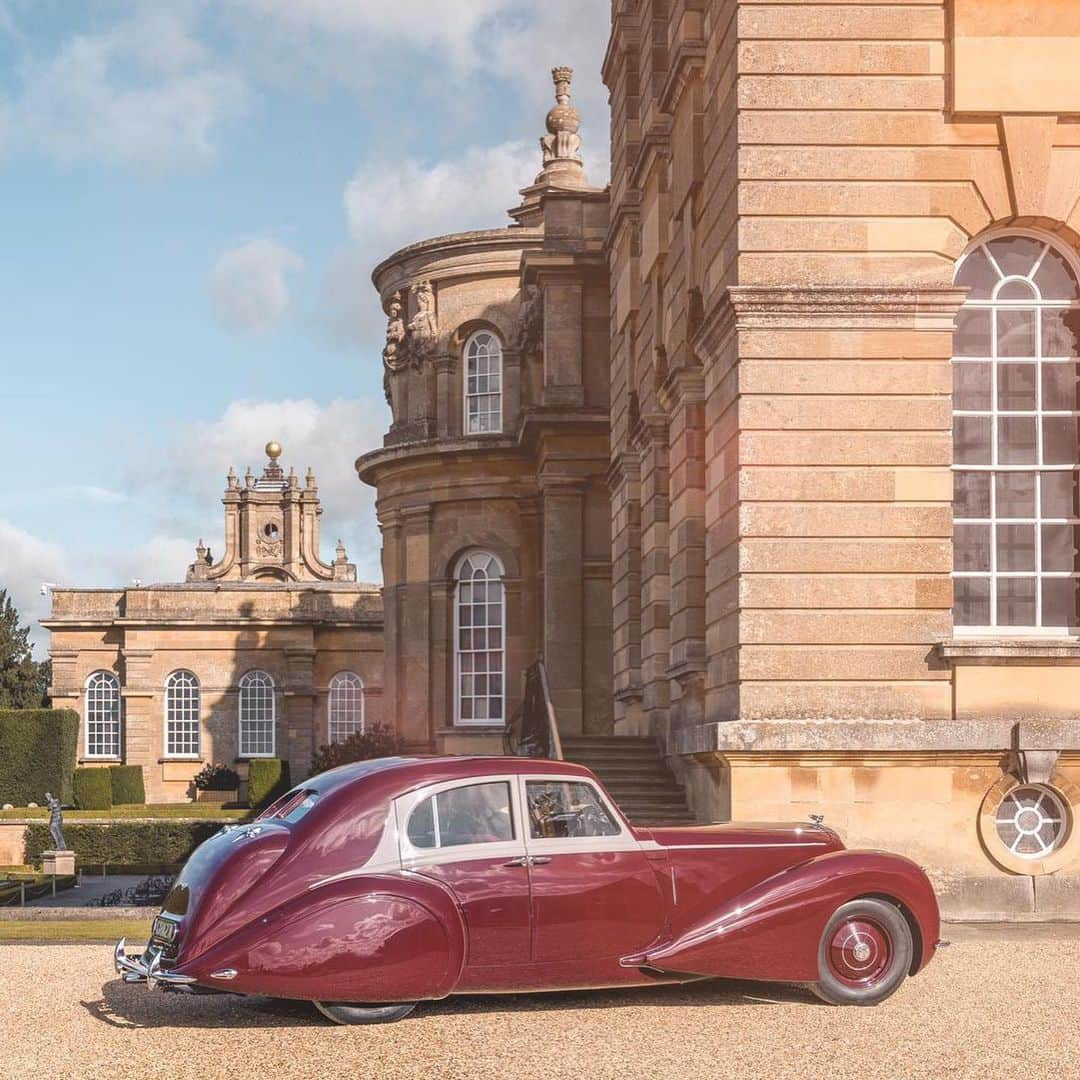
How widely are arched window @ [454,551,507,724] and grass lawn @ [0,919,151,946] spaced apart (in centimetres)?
1710

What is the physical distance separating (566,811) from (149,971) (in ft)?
7.45

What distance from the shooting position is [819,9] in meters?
14.5

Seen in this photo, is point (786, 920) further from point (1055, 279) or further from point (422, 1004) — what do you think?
point (1055, 279)

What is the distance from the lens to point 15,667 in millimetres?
63844

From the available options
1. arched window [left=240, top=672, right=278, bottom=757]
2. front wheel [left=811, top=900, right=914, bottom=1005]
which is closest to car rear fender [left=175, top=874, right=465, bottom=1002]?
front wheel [left=811, top=900, right=914, bottom=1005]

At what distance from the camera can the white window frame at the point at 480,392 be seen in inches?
1319

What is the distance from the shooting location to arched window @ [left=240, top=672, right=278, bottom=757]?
2210 inches

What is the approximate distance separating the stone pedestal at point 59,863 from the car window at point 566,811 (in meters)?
20.9

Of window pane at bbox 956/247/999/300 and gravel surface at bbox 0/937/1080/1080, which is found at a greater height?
window pane at bbox 956/247/999/300

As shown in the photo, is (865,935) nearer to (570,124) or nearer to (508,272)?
(508,272)

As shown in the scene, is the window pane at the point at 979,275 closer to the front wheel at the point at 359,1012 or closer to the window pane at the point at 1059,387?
the window pane at the point at 1059,387

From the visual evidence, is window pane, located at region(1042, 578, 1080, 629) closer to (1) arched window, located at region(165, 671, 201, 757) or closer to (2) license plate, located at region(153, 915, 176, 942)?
(2) license plate, located at region(153, 915, 176, 942)

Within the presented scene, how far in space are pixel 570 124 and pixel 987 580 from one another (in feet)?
73.7

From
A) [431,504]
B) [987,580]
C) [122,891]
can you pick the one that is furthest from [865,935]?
[431,504]
